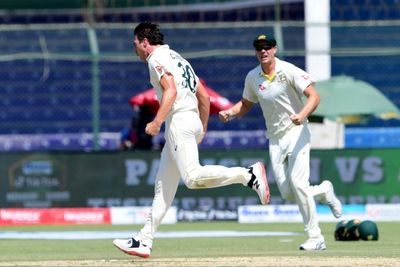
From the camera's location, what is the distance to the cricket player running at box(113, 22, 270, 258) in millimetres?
9648

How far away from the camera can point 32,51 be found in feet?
64.8

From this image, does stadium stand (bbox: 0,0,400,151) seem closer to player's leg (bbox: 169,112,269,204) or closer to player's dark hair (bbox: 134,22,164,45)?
player's dark hair (bbox: 134,22,164,45)

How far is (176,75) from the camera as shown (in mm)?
9742

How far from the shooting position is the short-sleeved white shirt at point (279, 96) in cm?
1090

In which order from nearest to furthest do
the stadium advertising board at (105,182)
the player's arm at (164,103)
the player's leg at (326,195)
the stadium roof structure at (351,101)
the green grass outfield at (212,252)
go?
the player's arm at (164,103) < the green grass outfield at (212,252) < the player's leg at (326,195) < the stadium advertising board at (105,182) < the stadium roof structure at (351,101)

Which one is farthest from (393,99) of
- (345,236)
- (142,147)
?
(345,236)

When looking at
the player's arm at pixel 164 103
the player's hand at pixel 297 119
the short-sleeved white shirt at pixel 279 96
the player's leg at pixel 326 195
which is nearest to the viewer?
the player's arm at pixel 164 103

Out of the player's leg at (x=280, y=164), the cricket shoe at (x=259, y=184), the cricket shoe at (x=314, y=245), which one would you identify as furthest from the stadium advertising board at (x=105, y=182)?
the cricket shoe at (x=259, y=184)

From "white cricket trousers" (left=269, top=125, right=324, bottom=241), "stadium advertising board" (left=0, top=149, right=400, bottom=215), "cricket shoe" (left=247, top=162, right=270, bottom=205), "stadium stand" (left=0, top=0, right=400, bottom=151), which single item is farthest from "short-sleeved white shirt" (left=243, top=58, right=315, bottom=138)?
"stadium stand" (left=0, top=0, right=400, bottom=151)

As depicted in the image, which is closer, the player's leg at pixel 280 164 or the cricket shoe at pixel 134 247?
the cricket shoe at pixel 134 247

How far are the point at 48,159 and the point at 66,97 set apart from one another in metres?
3.21

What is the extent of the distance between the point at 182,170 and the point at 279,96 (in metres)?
1.68

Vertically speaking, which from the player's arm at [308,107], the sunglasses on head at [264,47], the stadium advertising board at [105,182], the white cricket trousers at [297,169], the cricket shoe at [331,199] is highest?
the sunglasses on head at [264,47]

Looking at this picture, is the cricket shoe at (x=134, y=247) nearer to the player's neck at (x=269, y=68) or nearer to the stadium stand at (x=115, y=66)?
the player's neck at (x=269, y=68)
